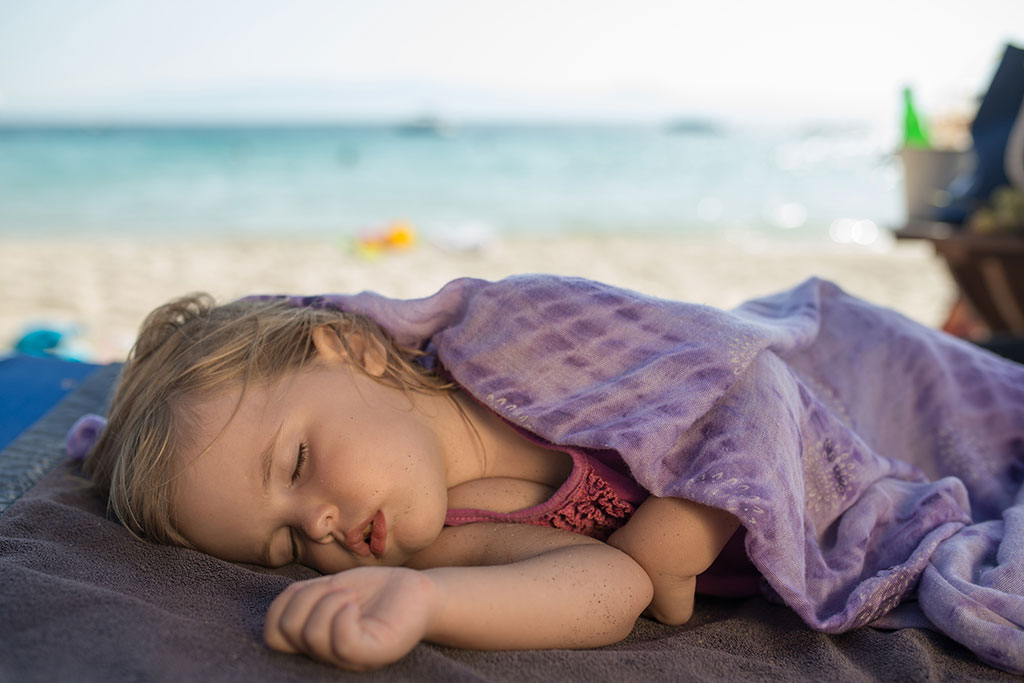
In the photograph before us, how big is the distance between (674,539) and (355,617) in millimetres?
469

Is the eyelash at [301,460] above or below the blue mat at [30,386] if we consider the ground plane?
above

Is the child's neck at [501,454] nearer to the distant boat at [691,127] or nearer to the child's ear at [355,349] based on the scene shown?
the child's ear at [355,349]

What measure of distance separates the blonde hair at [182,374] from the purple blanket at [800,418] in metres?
0.10

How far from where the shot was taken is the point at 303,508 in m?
1.10

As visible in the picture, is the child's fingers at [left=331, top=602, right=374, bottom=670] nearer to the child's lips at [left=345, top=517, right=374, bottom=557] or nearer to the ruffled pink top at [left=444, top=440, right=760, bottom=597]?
the child's lips at [left=345, top=517, right=374, bottom=557]

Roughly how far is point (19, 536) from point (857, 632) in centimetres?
124

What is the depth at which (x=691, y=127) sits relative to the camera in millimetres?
30484

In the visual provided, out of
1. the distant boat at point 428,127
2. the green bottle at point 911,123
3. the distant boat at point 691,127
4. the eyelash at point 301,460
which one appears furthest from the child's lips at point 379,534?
the distant boat at point 691,127

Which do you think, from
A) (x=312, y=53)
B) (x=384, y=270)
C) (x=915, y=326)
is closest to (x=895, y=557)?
(x=915, y=326)

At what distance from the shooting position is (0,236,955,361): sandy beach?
5461 mm

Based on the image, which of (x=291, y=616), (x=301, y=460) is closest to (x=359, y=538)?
(x=301, y=460)

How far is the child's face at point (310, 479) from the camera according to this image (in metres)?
1.09

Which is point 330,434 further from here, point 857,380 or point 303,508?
point 857,380

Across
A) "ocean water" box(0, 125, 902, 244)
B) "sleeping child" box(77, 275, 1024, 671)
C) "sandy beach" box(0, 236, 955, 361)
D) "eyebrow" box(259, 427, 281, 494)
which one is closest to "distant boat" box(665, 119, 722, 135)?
"ocean water" box(0, 125, 902, 244)
